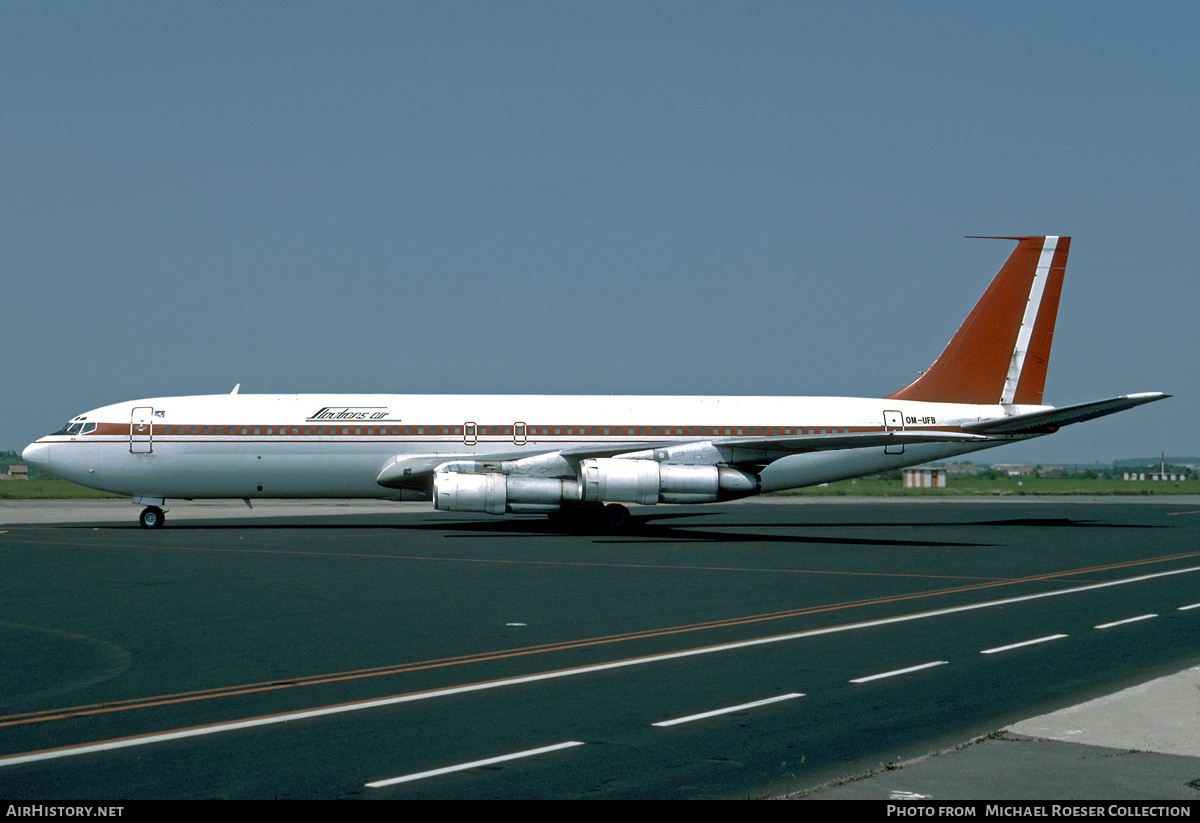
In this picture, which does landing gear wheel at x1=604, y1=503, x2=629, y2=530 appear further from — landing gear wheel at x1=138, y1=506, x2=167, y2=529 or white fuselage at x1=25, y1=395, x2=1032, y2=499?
landing gear wheel at x1=138, y1=506, x2=167, y2=529

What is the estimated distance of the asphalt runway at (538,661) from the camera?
845 centimetres

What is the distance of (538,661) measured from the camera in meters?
13.0

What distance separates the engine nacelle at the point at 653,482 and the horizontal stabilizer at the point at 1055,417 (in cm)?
949

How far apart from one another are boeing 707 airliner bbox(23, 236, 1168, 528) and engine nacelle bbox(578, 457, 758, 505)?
5 centimetres

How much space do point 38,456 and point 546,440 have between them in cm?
1729

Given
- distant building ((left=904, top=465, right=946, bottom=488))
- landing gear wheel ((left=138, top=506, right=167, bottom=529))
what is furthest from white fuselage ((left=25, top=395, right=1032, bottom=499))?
distant building ((left=904, top=465, right=946, bottom=488))

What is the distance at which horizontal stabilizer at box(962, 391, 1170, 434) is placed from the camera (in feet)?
106

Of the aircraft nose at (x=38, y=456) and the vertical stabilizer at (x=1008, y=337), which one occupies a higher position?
the vertical stabilizer at (x=1008, y=337)

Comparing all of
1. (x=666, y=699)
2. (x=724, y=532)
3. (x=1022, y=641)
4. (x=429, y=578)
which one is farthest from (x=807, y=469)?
(x=666, y=699)

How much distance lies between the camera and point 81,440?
3566cm

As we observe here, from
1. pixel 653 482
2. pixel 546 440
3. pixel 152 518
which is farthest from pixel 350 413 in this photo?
pixel 653 482

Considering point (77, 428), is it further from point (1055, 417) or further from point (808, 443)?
point (1055, 417)

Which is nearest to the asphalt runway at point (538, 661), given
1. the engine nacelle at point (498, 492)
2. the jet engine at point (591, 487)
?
the engine nacelle at point (498, 492)

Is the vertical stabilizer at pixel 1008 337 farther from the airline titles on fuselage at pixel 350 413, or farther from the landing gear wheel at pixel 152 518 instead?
the landing gear wheel at pixel 152 518
